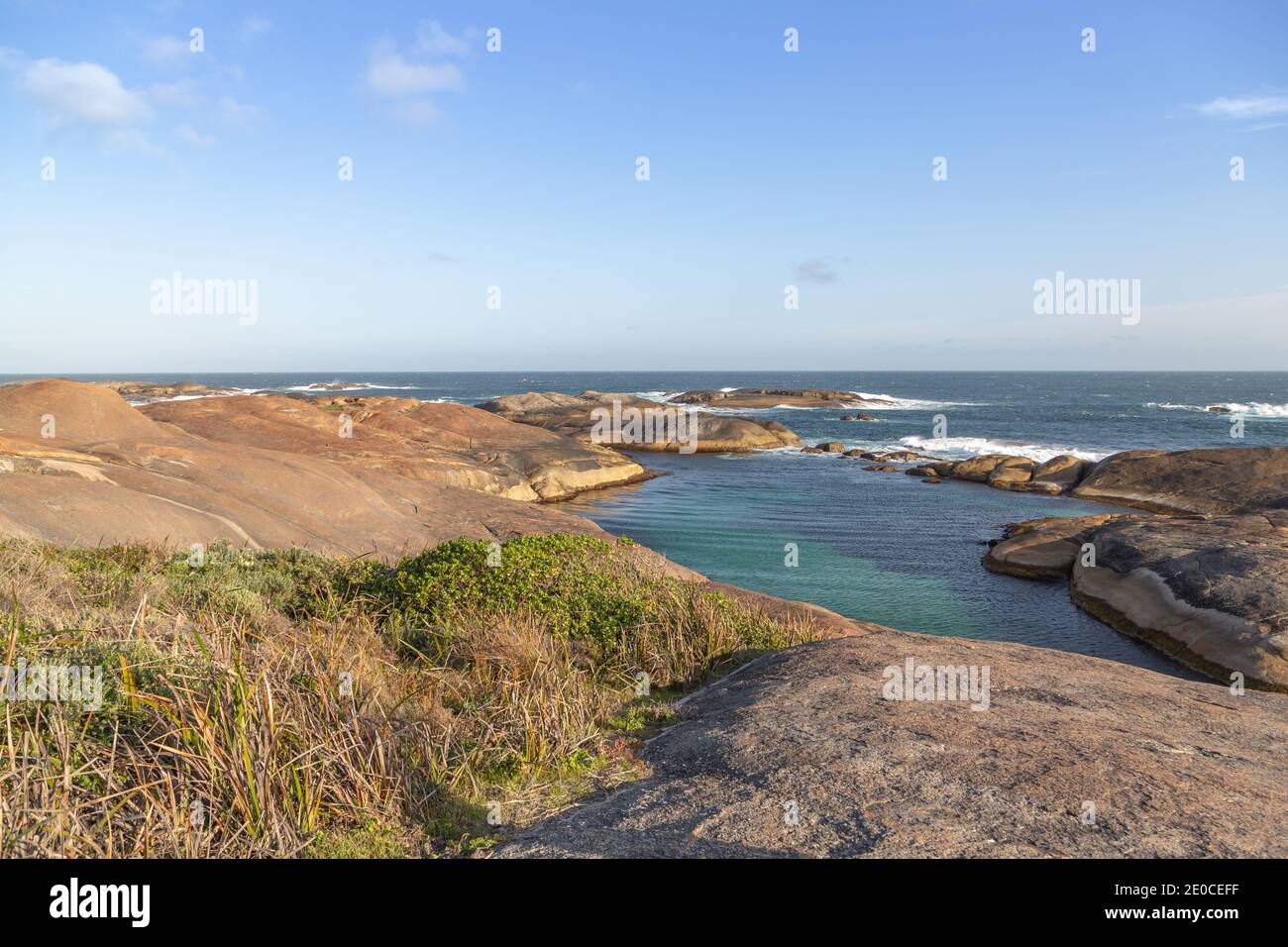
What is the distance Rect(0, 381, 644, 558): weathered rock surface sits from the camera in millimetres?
13055

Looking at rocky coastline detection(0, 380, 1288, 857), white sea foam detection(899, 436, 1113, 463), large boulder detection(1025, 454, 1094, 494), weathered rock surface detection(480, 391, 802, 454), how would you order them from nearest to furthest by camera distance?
rocky coastline detection(0, 380, 1288, 857) → large boulder detection(1025, 454, 1094, 494) → white sea foam detection(899, 436, 1113, 463) → weathered rock surface detection(480, 391, 802, 454)

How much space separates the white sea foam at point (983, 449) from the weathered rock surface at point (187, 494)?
4046 centimetres

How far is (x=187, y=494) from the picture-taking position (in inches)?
618

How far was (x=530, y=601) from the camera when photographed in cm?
1073

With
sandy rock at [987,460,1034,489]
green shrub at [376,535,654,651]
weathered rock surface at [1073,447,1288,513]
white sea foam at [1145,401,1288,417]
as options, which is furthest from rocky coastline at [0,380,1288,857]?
white sea foam at [1145,401,1288,417]

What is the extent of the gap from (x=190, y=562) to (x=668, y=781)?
338 inches

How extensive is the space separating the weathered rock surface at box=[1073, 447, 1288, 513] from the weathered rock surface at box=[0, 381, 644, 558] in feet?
85.0

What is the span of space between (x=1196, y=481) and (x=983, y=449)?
24.3 meters

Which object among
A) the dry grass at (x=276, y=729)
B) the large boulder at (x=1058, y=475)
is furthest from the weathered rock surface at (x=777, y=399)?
the dry grass at (x=276, y=729)

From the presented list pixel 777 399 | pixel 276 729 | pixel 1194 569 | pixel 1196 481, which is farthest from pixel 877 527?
pixel 777 399

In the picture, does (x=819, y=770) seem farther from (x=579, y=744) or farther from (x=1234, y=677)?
(x=1234, y=677)

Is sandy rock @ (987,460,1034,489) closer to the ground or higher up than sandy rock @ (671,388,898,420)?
closer to the ground

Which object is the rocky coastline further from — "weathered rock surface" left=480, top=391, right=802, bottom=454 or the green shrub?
"weathered rock surface" left=480, top=391, right=802, bottom=454
